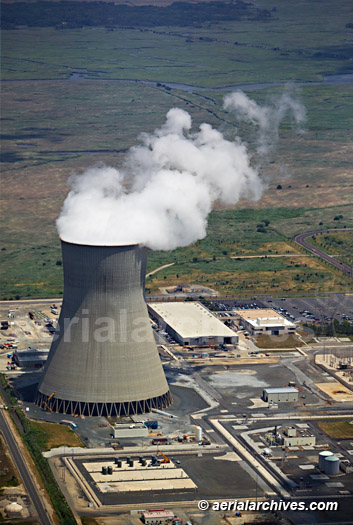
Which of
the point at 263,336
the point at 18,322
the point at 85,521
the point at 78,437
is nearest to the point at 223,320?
the point at 263,336

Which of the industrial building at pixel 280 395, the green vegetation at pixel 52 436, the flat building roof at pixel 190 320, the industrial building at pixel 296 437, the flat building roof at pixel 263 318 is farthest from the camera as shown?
the flat building roof at pixel 263 318

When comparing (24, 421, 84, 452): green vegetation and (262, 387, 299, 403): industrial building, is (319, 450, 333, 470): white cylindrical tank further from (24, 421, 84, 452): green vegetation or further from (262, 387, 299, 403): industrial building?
(24, 421, 84, 452): green vegetation

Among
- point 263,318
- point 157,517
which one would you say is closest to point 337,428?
point 157,517

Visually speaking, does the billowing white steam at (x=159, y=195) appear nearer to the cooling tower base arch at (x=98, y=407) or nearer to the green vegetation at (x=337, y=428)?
the cooling tower base arch at (x=98, y=407)

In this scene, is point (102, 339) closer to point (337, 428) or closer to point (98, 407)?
point (98, 407)

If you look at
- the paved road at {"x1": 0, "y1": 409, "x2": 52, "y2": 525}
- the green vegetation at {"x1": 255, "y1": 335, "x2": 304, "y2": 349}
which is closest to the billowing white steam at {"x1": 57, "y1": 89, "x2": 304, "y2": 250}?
the paved road at {"x1": 0, "y1": 409, "x2": 52, "y2": 525}

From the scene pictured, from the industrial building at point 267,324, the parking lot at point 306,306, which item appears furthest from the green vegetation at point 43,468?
the parking lot at point 306,306

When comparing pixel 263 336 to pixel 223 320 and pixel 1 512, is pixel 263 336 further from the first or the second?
pixel 1 512
